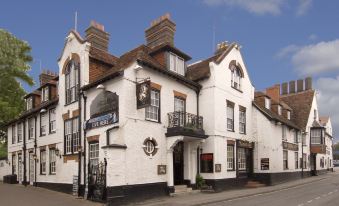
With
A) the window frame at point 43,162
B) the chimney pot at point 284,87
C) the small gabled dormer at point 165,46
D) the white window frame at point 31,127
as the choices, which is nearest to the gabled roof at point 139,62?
the small gabled dormer at point 165,46

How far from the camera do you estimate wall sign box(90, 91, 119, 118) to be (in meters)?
18.4

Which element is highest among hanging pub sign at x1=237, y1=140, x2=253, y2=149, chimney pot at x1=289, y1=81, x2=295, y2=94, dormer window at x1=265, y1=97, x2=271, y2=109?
chimney pot at x1=289, y1=81, x2=295, y2=94

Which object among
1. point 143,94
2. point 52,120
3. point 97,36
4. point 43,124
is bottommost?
point 43,124

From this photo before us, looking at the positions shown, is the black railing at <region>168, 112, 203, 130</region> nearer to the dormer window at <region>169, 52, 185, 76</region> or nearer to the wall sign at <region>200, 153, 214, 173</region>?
the wall sign at <region>200, 153, 214, 173</region>

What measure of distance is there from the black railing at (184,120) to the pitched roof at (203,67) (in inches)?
118

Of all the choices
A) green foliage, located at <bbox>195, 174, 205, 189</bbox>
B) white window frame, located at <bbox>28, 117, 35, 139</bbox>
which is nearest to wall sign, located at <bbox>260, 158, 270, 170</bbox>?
green foliage, located at <bbox>195, 174, 205, 189</bbox>

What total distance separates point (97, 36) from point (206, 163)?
10.9 meters

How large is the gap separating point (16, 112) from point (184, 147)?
40.1ft

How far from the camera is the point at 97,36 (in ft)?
75.7

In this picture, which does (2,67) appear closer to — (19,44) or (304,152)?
(19,44)

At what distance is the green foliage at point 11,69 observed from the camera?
22.1 m

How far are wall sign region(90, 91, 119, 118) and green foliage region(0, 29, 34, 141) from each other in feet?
21.1

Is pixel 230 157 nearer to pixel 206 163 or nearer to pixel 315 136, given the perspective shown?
pixel 206 163

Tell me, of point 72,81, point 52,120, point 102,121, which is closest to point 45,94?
point 52,120
